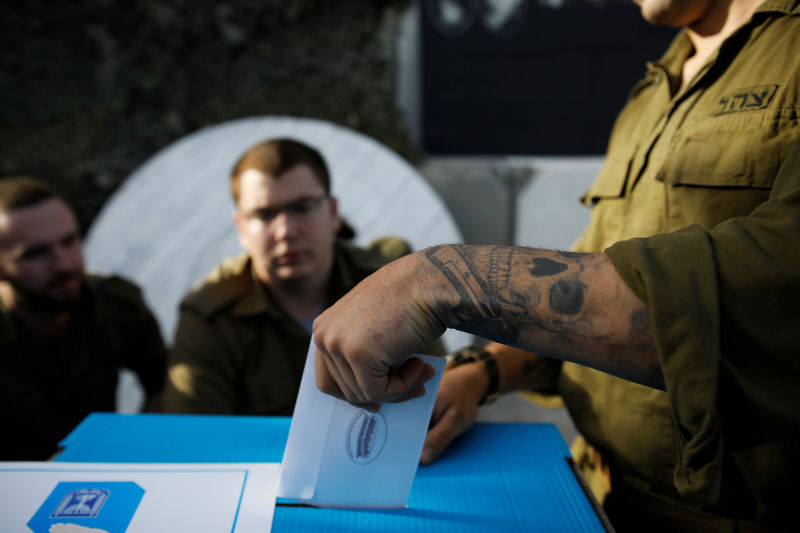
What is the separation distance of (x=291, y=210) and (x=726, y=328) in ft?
4.71

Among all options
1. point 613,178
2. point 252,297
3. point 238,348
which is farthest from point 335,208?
point 613,178

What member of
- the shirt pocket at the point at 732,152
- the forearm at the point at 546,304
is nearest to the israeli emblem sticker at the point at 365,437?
the forearm at the point at 546,304

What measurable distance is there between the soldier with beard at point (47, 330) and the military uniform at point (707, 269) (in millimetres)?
1703

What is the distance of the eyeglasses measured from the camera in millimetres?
1804

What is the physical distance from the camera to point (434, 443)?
976 mm

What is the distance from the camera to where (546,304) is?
2.02 ft

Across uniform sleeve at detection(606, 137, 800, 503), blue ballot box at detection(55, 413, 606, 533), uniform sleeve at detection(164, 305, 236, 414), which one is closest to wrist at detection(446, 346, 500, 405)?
blue ballot box at detection(55, 413, 606, 533)

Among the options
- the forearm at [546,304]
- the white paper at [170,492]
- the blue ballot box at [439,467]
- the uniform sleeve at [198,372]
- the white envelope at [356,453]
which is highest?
the forearm at [546,304]

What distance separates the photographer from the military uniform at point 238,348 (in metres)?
1.66

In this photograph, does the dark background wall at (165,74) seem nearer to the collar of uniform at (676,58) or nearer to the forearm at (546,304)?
the collar of uniform at (676,58)

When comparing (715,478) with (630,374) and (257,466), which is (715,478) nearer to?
(630,374)

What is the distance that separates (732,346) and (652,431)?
1.60ft

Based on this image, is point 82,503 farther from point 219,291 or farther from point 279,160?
point 279,160

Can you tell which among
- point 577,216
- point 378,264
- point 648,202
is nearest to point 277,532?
point 648,202
